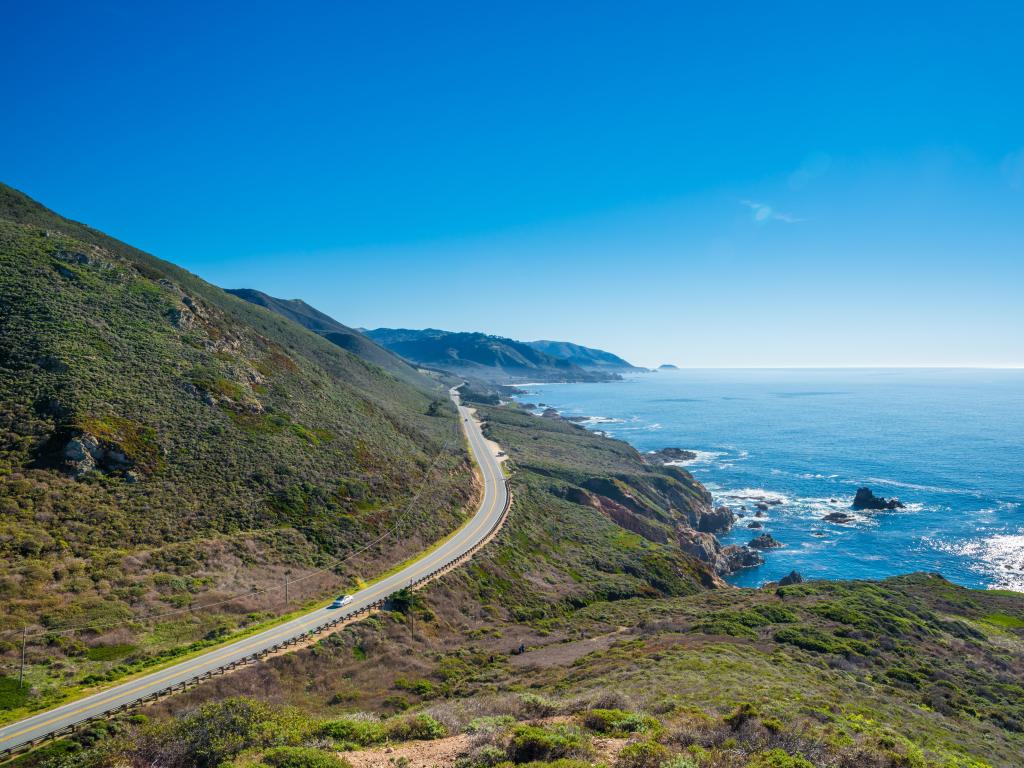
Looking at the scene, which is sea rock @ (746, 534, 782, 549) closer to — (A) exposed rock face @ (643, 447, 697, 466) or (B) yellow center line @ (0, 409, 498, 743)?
(A) exposed rock face @ (643, 447, 697, 466)

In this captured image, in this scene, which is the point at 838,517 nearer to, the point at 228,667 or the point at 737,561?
the point at 737,561

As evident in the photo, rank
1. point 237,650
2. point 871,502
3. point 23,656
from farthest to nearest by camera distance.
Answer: point 871,502, point 237,650, point 23,656

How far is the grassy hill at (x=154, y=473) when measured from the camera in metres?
23.2

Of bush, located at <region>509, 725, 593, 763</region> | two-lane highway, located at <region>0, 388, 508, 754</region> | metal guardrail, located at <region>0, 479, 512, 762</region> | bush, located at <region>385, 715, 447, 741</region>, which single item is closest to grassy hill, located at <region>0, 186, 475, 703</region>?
two-lane highway, located at <region>0, 388, 508, 754</region>

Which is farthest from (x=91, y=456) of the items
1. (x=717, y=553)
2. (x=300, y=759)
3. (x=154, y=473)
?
(x=717, y=553)

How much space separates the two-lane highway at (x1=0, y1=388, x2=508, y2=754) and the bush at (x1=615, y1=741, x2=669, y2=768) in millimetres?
18141

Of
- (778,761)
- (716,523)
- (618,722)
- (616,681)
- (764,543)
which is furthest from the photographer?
(716,523)

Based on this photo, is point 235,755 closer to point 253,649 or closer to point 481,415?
point 253,649

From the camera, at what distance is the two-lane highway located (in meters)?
16.2

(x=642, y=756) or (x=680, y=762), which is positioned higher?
(x=680, y=762)

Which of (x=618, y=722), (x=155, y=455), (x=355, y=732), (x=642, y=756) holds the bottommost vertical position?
(x=355, y=732)

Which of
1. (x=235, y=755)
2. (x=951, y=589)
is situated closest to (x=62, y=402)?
(x=235, y=755)

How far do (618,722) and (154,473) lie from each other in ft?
108

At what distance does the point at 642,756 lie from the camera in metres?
11.3
